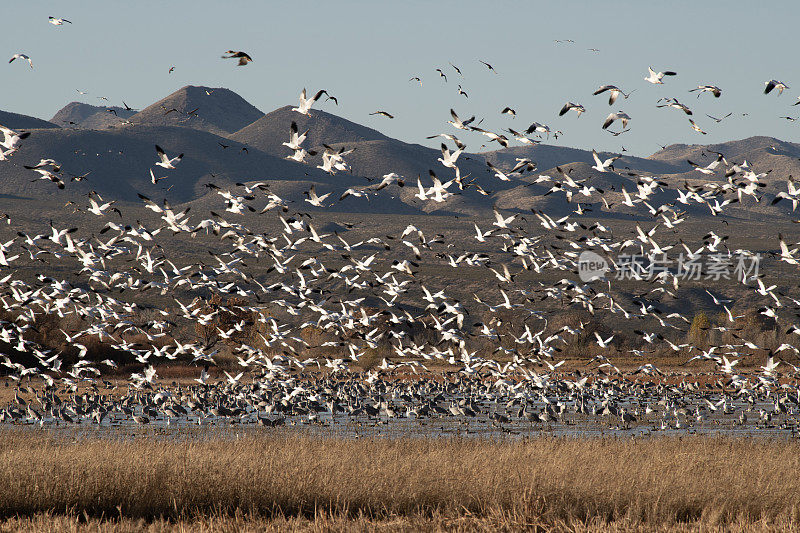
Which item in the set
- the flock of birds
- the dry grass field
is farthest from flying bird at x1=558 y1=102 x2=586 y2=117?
the dry grass field

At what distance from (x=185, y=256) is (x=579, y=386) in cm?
8999

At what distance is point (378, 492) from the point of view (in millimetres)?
16109

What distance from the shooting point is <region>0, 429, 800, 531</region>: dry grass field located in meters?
14.7

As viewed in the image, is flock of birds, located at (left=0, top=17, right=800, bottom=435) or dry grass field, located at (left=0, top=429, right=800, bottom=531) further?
flock of birds, located at (left=0, top=17, right=800, bottom=435)

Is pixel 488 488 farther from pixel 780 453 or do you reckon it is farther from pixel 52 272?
pixel 52 272

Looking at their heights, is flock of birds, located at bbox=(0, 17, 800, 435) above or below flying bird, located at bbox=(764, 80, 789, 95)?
below

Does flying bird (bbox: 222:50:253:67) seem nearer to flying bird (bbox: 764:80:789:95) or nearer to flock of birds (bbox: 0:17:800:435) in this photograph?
flock of birds (bbox: 0:17:800:435)

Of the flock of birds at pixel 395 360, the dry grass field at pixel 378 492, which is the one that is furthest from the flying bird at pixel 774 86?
the dry grass field at pixel 378 492

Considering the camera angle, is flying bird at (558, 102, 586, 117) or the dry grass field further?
flying bird at (558, 102, 586, 117)

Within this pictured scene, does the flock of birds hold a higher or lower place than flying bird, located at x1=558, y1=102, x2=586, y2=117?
lower

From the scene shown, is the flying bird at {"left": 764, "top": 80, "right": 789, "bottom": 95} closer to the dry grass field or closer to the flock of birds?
the flock of birds

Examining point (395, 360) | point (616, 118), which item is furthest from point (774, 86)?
point (395, 360)

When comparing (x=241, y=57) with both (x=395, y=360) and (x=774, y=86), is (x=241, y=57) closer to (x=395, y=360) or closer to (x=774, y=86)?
(x=774, y=86)

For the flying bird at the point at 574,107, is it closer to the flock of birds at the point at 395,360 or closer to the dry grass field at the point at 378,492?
the flock of birds at the point at 395,360
